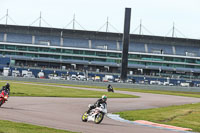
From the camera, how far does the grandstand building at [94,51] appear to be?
434ft

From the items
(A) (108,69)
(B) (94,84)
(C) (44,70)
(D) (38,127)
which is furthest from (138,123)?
(A) (108,69)

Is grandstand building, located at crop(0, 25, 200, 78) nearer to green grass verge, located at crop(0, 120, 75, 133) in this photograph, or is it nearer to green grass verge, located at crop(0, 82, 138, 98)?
green grass verge, located at crop(0, 82, 138, 98)

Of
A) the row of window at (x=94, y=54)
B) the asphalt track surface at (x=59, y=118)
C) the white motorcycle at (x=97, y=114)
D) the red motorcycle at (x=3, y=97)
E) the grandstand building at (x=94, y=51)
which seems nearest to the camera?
the asphalt track surface at (x=59, y=118)

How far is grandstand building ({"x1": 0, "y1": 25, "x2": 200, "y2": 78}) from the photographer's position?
132 metres

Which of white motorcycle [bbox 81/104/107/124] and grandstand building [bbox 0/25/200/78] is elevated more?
grandstand building [bbox 0/25/200/78]

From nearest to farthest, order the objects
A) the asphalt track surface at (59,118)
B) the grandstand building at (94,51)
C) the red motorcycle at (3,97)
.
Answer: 1. the asphalt track surface at (59,118)
2. the red motorcycle at (3,97)
3. the grandstand building at (94,51)

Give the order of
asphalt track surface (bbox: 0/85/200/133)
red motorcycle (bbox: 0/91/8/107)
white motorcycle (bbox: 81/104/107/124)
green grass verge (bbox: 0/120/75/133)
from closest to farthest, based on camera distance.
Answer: green grass verge (bbox: 0/120/75/133) < asphalt track surface (bbox: 0/85/200/133) < white motorcycle (bbox: 81/104/107/124) < red motorcycle (bbox: 0/91/8/107)

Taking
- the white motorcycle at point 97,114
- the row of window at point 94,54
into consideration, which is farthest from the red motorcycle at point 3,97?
the row of window at point 94,54

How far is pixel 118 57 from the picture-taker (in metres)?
135

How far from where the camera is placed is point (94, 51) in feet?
439

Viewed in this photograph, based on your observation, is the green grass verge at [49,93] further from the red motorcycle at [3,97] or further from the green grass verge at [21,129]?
the green grass verge at [21,129]

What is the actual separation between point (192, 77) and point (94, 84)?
5494 centimetres

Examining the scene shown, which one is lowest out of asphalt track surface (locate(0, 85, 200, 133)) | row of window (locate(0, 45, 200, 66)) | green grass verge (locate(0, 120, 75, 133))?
asphalt track surface (locate(0, 85, 200, 133))

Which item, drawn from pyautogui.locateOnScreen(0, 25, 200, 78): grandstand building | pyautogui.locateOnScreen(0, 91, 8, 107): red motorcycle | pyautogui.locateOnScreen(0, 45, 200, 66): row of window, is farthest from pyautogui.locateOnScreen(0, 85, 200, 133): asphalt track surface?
pyautogui.locateOnScreen(0, 45, 200, 66): row of window
